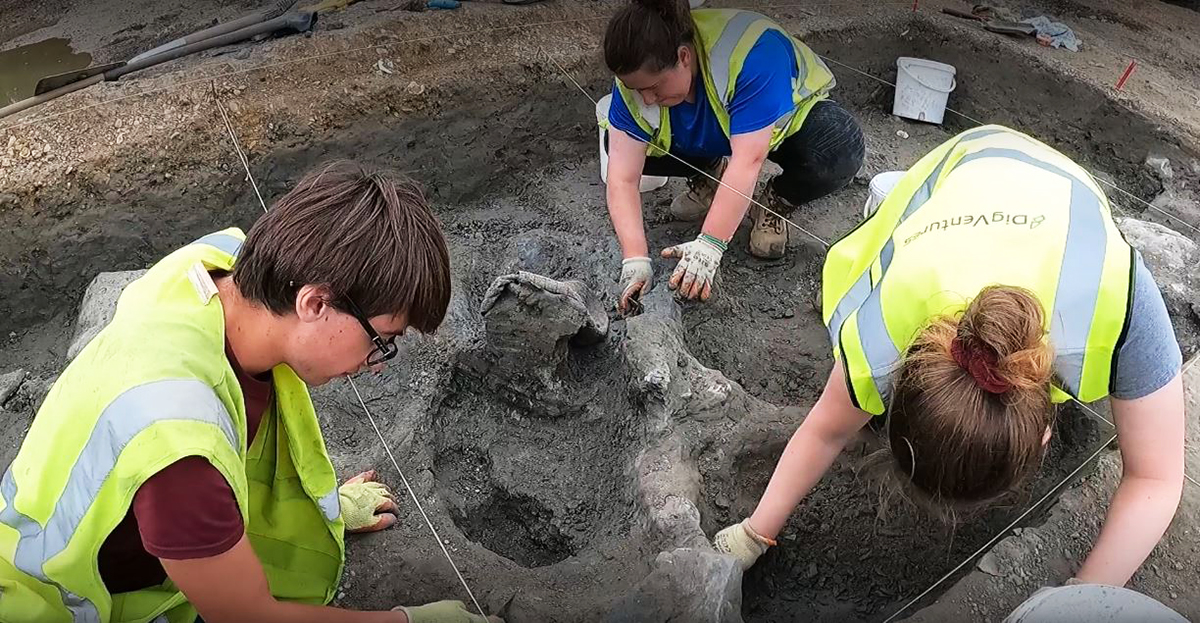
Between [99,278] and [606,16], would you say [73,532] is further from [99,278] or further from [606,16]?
[606,16]

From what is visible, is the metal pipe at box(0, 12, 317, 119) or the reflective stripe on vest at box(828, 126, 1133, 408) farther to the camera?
the metal pipe at box(0, 12, 317, 119)

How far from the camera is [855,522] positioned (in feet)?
6.15

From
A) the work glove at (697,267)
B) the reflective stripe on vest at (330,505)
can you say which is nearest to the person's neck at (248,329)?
the reflective stripe on vest at (330,505)

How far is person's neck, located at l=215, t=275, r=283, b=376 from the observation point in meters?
1.20

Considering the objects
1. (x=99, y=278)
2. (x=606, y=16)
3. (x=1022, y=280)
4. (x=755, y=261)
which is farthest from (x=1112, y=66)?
(x=99, y=278)

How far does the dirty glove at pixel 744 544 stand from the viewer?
1630 millimetres

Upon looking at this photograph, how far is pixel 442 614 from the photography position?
58.2 inches

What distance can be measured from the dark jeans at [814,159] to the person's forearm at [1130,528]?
143cm

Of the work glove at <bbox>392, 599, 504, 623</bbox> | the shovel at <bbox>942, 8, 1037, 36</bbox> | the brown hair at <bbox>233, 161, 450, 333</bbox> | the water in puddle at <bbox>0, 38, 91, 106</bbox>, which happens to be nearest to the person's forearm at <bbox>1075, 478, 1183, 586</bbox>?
the work glove at <bbox>392, 599, 504, 623</bbox>

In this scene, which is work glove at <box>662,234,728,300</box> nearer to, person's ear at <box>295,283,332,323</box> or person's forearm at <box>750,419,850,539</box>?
person's forearm at <box>750,419,850,539</box>

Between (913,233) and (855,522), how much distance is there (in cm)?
80

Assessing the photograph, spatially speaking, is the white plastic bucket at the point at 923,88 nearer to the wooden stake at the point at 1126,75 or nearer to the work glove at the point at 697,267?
the wooden stake at the point at 1126,75

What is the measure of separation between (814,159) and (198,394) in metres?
2.01

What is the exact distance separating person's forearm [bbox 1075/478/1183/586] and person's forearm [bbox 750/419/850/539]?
18.0 inches
